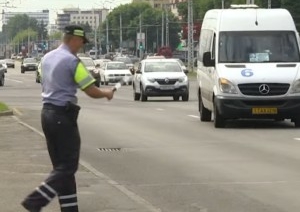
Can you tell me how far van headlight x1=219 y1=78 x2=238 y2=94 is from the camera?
800 inches

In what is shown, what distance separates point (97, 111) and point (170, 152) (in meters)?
12.9

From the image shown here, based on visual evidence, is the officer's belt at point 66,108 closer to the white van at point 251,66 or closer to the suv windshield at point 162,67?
the white van at point 251,66

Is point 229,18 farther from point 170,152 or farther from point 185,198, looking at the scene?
point 185,198

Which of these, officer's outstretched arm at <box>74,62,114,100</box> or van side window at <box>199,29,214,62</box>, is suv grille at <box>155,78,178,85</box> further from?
officer's outstretched arm at <box>74,62,114,100</box>

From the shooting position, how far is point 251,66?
20.7 meters

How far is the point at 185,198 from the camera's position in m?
10.7

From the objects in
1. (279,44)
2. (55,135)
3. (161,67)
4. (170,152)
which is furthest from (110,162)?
(161,67)

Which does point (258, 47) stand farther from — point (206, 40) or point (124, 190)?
point (124, 190)

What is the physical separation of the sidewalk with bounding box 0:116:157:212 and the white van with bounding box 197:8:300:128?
15.0 feet

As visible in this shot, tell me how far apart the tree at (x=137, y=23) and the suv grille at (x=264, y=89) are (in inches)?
5402

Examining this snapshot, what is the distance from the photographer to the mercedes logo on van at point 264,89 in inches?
798

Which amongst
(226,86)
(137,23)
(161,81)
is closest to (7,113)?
(226,86)

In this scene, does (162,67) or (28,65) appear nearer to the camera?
(162,67)

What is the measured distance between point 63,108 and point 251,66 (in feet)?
41.3
